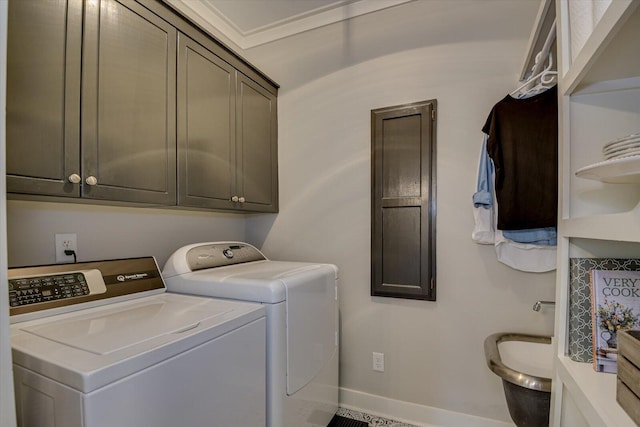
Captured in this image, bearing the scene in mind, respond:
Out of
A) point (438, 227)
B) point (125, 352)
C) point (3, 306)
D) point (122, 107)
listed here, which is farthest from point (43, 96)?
point (438, 227)

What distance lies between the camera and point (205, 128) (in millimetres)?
1672

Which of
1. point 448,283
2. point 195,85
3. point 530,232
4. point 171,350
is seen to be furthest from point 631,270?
point 195,85

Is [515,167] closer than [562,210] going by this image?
No

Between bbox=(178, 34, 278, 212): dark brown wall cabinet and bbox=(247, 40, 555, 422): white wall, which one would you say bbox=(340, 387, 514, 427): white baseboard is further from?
bbox=(178, 34, 278, 212): dark brown wall cabinet

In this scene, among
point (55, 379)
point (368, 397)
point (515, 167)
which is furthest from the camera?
point (368, 397)

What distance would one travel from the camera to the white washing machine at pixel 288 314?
1.27 meters

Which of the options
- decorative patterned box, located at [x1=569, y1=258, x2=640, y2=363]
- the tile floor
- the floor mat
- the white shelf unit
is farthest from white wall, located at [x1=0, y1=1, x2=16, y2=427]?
the tile floor

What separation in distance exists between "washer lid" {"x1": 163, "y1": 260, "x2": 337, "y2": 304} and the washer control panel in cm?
33

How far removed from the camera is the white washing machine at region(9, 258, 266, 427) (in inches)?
28.1

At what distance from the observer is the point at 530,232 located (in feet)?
4.87

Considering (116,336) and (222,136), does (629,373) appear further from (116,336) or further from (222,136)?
(222,136)

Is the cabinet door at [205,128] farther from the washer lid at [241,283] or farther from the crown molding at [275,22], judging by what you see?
the crown molding at [275,22]

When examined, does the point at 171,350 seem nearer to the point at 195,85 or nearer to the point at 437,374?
the point at 195,85

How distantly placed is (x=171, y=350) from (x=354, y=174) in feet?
5.05
